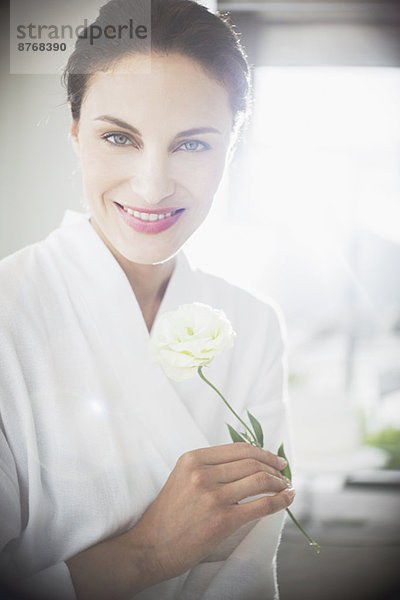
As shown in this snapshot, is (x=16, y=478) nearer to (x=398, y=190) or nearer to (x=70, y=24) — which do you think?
(x=70, y=24)

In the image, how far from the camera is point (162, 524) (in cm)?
50

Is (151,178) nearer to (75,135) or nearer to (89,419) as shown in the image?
(75,135)

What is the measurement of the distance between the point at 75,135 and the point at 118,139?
0.07 meters

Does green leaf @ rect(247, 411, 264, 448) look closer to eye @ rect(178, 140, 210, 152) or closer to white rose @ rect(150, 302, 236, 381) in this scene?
white rose @ rect(150, 302, 236, 381)

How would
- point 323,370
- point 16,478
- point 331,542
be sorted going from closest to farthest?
point 16,478 < point 331,542 < point 323,370

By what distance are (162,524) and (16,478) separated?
0.50 feet

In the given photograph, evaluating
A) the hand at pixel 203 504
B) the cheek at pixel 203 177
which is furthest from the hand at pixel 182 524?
the cheek at pixel 203 177

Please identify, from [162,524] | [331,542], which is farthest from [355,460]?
[162,524]

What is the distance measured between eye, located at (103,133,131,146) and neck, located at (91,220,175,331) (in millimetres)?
113

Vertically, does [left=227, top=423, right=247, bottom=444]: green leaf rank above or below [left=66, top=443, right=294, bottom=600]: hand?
above

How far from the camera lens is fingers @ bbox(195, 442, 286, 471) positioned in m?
0.51

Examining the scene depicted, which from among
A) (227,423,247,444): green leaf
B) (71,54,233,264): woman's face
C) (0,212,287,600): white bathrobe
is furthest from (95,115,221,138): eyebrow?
(227,423,247,444): green leaf

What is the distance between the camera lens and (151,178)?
0.52 metres

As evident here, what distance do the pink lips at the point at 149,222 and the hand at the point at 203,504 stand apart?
0.81 ft
